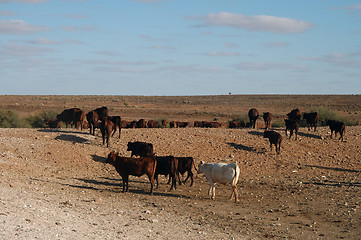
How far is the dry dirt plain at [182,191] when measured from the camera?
1056 cm

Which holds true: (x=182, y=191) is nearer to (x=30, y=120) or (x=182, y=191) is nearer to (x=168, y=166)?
(x=168, y=166)

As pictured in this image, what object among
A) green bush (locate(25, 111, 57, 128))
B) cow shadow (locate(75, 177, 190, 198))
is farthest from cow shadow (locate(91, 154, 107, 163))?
green bush (locate(25, 111, 57, 128))

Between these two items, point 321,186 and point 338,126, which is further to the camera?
point 338,126

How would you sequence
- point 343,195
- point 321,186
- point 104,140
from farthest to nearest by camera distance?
point 104,140
point 321,186
point 343,195

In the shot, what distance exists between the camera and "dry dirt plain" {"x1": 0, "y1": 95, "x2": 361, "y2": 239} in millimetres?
10562

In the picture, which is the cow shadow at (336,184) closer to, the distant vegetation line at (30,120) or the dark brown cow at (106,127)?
the dark brown cow at (106,127)

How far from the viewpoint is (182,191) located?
15.6m

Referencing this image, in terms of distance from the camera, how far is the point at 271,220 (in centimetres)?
1211

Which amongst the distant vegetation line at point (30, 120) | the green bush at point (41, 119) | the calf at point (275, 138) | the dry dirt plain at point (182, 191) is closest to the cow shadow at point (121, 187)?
the dry dirt plain at point (182, 191)

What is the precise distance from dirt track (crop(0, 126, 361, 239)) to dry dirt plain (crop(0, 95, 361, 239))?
0.03m

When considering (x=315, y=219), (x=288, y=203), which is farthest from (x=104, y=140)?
(x=315, y=219)

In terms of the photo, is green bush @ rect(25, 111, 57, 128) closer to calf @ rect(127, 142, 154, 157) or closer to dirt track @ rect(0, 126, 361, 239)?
dirt track @ rect(0, 126, 361, 239)

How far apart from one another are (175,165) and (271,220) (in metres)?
4.56

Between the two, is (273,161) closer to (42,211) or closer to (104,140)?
(104,140)
